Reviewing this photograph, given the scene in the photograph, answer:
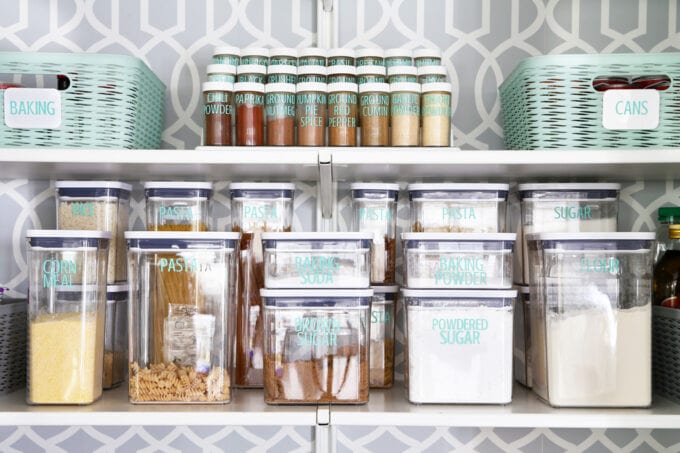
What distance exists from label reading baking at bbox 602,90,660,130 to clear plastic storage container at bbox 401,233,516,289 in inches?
11.8

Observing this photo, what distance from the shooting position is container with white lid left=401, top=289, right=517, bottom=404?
4.21 feet

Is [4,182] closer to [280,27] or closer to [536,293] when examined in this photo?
[280,27]

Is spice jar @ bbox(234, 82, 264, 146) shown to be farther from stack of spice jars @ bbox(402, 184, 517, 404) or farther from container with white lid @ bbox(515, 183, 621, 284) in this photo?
container with white lid @ bbox(515, 183, 621, 284)

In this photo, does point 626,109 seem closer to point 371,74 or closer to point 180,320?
point 371,74

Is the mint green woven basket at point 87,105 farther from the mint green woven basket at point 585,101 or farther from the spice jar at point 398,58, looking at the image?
the mint green woven basket at point 585,101

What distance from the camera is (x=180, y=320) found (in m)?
1.30

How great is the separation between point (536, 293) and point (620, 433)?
533mm

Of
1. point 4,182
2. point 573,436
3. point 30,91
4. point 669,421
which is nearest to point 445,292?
point 669,421

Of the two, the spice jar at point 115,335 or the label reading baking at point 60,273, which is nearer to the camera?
the label reading baking at point 60,273

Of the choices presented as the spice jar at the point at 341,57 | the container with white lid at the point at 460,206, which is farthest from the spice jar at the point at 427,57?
the container with white lid at the point at 460,206

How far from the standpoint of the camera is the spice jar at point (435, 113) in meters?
→ 1.36

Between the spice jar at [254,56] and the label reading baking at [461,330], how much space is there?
633 mm

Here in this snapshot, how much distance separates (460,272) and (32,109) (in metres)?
0.88

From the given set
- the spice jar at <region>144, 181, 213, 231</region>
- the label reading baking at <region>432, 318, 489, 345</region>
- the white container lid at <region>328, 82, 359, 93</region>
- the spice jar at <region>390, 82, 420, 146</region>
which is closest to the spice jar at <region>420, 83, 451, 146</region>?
the spice jar at <region>390, 82, 420, 146</region>
